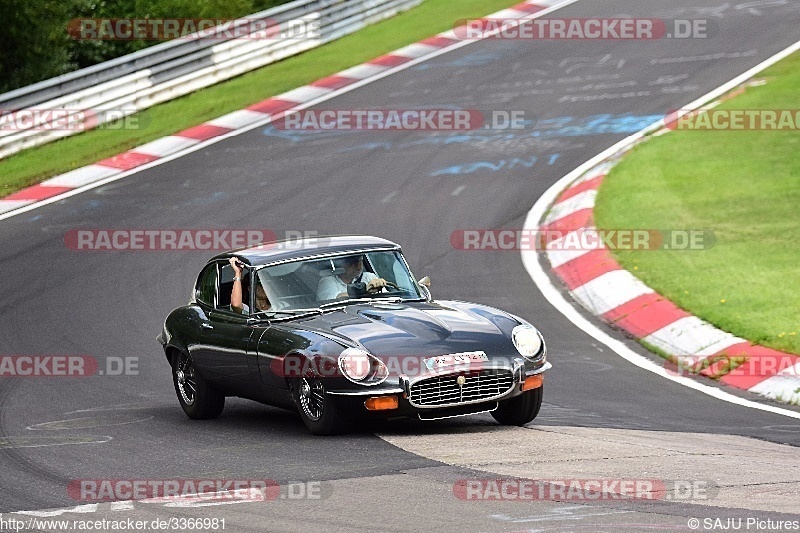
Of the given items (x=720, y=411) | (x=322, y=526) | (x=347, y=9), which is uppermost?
(x=347, y=9)

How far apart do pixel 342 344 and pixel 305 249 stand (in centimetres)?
151

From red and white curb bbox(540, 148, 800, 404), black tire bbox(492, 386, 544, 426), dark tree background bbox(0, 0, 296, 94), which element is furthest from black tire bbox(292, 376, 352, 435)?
dark tree background bbox(0, 0, 296, 94)

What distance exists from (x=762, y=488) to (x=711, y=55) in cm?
1695

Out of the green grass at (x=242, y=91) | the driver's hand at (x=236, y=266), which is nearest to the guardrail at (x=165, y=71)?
the green grass at (x=242, y=91)

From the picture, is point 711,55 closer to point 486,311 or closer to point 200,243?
point 200,243

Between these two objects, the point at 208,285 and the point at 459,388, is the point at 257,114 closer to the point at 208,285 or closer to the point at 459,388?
the point at 208,285

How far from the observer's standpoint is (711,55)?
22.8 m

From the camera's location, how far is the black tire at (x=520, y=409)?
9.06 m

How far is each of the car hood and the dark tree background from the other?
1402cm

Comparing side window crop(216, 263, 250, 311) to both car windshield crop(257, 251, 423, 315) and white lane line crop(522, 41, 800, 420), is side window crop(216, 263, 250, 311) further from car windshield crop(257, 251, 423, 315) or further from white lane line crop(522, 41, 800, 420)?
white lane line crop(522, 41, 800, 420)

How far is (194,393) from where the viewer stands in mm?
10305

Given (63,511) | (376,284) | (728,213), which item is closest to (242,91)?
(728,213)

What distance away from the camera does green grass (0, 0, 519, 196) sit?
19688 mm

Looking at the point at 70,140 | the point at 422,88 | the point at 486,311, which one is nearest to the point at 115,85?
the point at 70,140
